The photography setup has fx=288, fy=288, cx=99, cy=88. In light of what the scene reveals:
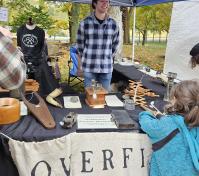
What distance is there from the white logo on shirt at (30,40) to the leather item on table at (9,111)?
258 cm

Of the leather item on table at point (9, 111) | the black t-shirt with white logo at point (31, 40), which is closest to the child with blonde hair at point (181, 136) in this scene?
the leather item on table at point (9, 111)

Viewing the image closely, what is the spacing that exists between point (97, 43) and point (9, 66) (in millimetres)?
1824

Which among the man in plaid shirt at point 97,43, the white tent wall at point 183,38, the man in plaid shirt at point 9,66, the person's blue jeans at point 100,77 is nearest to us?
the man in plaid shirt at point 9,66

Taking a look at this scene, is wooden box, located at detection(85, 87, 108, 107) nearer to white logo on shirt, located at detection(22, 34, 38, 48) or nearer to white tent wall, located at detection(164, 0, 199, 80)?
white tent wall, located at detection(164, 0, 199, 80)

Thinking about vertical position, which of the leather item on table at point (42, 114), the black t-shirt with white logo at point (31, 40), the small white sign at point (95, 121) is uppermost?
the black t-shirt with white logo at point (31, 40)

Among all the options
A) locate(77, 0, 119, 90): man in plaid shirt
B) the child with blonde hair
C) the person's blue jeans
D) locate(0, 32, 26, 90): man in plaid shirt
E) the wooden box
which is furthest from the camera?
the person's blue jeans

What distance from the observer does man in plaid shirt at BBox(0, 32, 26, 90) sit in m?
1.01

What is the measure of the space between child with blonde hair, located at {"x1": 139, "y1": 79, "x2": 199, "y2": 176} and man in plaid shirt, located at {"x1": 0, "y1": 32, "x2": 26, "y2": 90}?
881 mm

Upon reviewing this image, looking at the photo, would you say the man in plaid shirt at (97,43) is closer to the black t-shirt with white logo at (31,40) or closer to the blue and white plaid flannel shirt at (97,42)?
the blue and white plaid flannel shirt at (97,42)

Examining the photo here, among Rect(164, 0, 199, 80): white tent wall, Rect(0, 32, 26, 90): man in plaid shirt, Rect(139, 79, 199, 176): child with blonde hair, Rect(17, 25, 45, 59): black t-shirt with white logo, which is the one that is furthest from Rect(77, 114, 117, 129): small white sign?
Rect(17, 25, 45, 59): black t-shirt with white logo

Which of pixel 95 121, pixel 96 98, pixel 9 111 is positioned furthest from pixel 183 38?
pixel 9 111

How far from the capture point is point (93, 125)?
68.7 inches

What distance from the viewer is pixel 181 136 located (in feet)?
5.13

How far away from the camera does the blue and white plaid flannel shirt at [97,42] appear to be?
2756 mm
